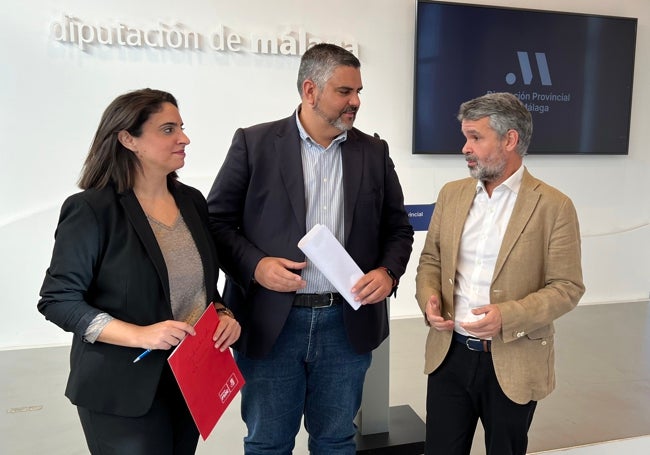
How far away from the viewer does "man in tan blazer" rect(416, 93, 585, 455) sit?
4.89 feet

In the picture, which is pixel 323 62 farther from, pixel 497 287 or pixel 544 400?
pixel 544 400

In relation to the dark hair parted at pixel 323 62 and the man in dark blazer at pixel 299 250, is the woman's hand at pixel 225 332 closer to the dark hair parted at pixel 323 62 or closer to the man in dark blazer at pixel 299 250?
the man in dark blazer at pixel 299 250

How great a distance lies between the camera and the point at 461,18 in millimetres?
4094

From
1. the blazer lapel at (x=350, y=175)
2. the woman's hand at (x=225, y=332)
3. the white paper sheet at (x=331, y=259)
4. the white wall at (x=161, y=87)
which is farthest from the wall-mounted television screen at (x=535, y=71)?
the woman's hand at (x=225, y=332)

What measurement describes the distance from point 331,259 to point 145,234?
54 cm

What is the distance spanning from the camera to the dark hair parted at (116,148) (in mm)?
1366

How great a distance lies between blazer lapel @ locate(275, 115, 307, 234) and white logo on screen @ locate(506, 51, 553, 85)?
3234 millimetres

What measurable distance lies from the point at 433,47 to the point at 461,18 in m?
0.35

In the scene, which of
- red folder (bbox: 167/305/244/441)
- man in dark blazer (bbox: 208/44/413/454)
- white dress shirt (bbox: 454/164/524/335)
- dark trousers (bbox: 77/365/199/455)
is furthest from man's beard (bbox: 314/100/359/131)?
dark trousers (bbox: 77/365/199/455)

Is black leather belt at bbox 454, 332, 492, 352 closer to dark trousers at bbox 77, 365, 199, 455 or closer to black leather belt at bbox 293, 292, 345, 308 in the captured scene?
black leather belt at bbox 293, 292, 345, 308

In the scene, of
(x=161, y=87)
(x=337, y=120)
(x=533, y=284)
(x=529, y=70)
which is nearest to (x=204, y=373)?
(x=337, y=120)

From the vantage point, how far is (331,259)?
4.88ft

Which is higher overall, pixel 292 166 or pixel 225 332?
pixel 292 166

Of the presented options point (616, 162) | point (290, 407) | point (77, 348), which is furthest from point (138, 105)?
point (616, 162)
